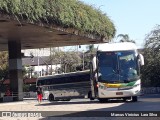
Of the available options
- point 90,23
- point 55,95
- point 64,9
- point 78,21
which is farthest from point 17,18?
point 55,95

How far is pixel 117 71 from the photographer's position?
25.1 m

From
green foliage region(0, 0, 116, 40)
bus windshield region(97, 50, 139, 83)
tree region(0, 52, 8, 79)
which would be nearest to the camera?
green foliage region(0, 0, 116, 40)

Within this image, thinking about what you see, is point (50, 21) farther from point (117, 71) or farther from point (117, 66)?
point (117, 71)

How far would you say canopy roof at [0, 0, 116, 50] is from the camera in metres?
21.0

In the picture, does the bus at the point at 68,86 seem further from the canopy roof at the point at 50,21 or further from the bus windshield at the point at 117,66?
the bus windshield at the point at 117,66

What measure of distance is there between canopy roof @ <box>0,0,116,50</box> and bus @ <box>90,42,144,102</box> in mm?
2775

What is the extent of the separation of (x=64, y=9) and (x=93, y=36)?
682 cm

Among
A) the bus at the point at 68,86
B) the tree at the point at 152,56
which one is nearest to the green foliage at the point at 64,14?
the bus at the point at 68,86

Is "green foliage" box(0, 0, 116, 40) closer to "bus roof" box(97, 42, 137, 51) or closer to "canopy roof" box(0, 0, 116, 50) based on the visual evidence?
"canopy roof" box(0, 0, 116, 50)

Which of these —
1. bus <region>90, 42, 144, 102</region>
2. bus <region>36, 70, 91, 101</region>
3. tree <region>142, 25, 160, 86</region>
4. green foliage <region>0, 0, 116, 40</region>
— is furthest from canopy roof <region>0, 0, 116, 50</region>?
tree <region>142, 25, 160, 86</region>

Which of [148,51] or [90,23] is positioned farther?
[148,51]

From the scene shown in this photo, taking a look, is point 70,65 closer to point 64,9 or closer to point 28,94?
point 28,94

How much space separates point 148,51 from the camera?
58.3 metres

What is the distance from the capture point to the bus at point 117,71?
81.9 feet
